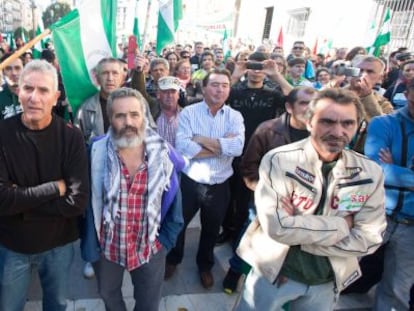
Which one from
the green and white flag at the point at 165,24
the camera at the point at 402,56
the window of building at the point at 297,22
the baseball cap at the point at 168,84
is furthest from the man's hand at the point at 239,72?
the window of building at the point at 297,22

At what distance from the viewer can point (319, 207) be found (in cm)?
190

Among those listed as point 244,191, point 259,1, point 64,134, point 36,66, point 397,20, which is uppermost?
point 259,1

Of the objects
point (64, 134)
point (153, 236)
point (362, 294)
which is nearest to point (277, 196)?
point (153, 236)

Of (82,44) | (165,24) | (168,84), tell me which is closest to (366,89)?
(168,84)

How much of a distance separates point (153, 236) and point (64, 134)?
2.67ft

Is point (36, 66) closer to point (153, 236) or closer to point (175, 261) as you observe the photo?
point (153, 236)

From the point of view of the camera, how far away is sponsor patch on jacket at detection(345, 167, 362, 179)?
73.2 inches

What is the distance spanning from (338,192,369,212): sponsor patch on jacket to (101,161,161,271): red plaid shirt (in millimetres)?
1146

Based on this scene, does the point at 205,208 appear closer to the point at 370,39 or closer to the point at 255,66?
the point at 255,66

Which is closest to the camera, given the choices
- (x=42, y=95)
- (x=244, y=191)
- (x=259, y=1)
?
(x=42, y=95)

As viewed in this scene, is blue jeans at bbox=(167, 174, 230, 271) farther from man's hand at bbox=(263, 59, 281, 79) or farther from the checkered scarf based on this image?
man's hand at bbox=(263, 59, 281, 79)

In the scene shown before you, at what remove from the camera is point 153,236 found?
7.04ft

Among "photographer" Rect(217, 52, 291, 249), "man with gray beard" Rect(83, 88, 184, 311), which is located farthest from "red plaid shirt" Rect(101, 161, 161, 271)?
"photographer" Rect(217, 52, 291, 249)

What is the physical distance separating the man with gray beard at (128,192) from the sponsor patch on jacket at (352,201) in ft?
3.36
